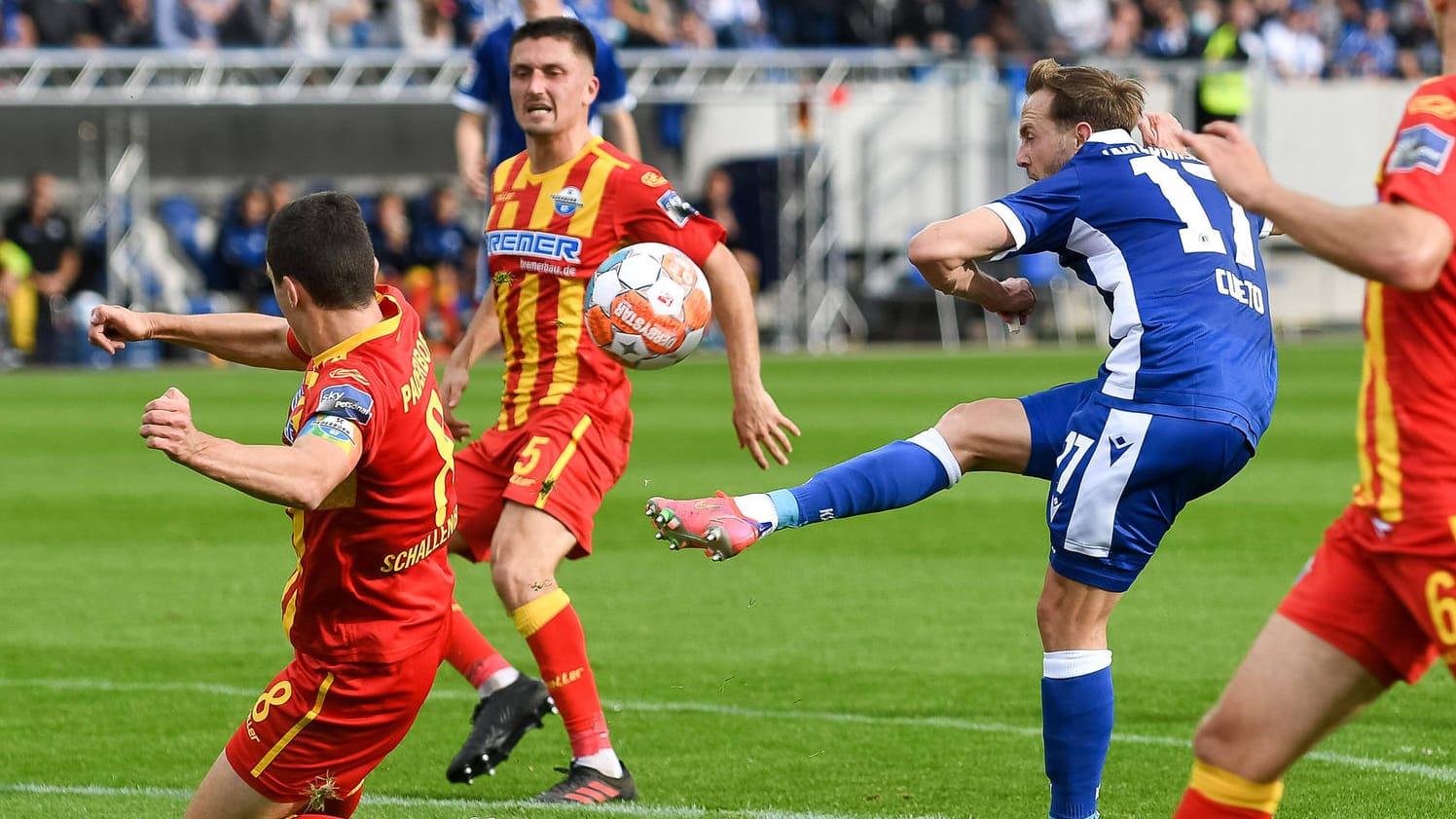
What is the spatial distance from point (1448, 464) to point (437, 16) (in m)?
21.7

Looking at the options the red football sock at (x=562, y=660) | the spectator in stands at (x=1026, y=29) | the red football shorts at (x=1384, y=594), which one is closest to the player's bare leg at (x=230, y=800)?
the red football sock at (x=562, y=660)

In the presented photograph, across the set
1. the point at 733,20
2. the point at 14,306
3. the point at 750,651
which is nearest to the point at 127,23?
the point at 14,306

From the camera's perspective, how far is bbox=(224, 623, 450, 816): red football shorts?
13.8 feet

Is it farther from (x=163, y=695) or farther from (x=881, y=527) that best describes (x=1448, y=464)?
(x=881, y=527)

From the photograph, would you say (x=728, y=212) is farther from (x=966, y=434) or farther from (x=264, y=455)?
(x=264, y=455)

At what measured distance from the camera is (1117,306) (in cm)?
487

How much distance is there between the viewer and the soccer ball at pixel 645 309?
17.9ft

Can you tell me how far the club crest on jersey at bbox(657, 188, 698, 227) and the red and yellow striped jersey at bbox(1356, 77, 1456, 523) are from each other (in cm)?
286

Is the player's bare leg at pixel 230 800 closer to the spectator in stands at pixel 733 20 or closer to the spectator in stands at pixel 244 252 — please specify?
the spectator in stands at pixel 244 252

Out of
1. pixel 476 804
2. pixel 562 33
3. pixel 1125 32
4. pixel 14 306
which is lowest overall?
pixel 14 306

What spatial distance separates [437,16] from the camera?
2389 centimetres

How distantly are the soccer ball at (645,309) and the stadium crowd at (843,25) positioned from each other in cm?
1302

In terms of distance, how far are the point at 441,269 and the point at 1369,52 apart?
1569 cm

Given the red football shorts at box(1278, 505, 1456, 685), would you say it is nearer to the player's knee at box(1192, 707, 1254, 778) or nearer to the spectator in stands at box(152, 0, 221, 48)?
the player's knee at box(1192, 707, 1254, 778)
